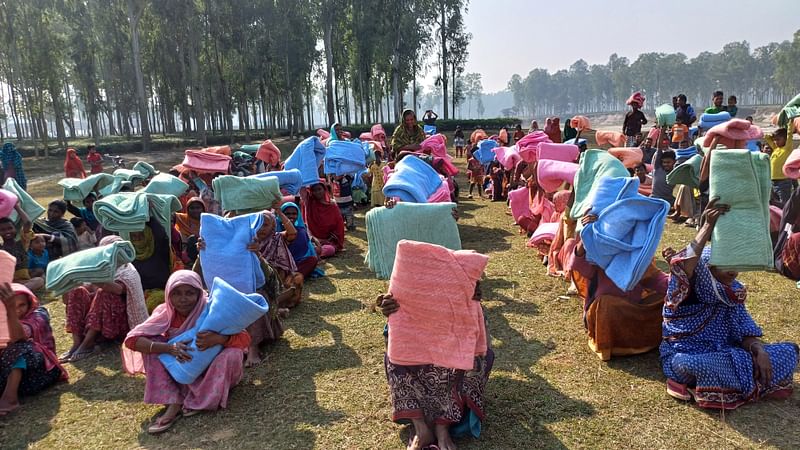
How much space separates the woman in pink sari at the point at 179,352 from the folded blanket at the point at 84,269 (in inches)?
40.5

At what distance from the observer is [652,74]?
106375 millimetres

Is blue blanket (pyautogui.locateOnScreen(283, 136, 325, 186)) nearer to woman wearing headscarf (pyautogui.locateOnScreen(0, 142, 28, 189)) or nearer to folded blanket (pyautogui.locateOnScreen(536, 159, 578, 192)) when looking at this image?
folded blanket (pyautogui.locateOnScreen(536, 159, 578, 192))

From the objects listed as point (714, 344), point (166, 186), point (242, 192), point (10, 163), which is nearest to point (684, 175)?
point (714, 344)

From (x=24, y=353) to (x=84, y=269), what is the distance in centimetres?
83

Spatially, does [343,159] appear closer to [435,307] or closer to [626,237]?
[626,237]

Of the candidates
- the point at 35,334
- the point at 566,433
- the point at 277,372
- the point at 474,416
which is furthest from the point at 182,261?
the point at 566,433

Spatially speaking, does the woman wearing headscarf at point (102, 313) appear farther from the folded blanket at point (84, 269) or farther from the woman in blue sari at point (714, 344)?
the woman in blue sari at point (714, 344)

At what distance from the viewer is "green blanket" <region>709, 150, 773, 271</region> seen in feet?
11.7

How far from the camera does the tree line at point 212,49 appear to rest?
30.2m

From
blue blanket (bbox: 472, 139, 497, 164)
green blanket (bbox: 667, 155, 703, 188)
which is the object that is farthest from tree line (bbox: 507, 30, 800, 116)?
green blanket (bbox: 667, 155, 703, 188)

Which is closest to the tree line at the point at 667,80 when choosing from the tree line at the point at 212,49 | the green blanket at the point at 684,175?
the tree line at the point at 212,49

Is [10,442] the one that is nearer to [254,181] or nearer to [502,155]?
[254,181]

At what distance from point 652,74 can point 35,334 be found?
119826mm

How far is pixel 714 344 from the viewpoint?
3.85 meters
